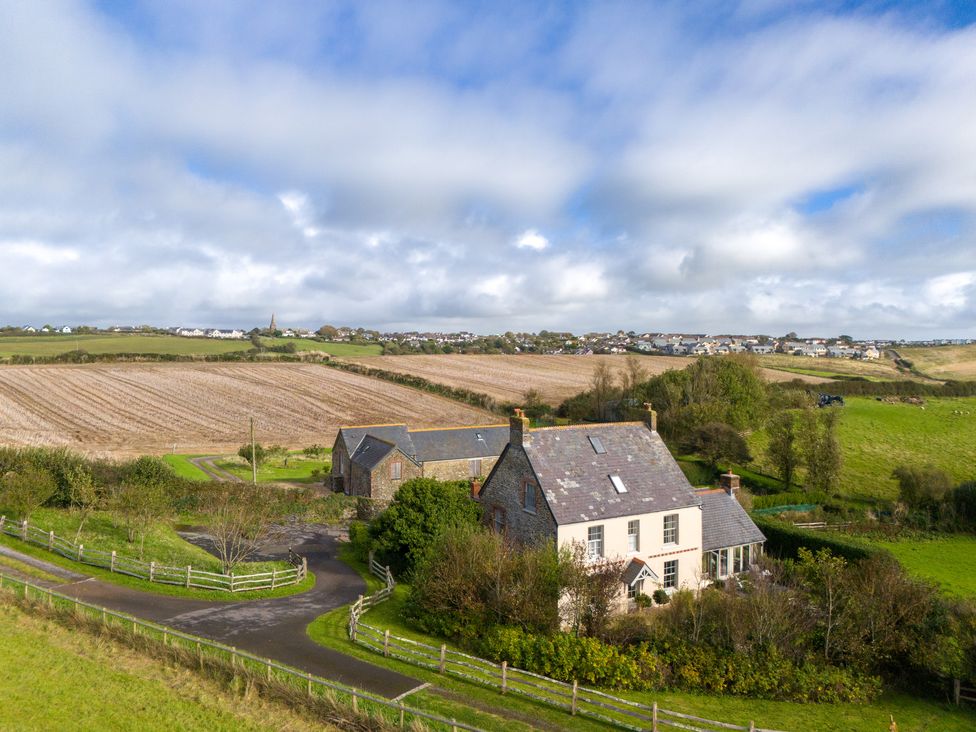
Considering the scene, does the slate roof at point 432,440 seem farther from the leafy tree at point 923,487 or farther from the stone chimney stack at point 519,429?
the leafy tree at point 923,487

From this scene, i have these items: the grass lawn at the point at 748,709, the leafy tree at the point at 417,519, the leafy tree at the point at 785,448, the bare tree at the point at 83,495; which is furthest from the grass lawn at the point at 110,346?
the grass lawn at the point at 748,709

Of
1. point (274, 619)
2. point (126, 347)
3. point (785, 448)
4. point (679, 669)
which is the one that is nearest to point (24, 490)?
point (274, 619)

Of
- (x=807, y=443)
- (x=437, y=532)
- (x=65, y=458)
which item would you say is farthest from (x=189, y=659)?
(x=807, y=443)

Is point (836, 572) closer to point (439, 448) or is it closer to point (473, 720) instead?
point (473, 720)

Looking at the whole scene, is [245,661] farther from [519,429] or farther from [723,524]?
[723,524]

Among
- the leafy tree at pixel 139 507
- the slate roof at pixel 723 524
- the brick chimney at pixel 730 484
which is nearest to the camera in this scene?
the leafy tree at pixel 139 507
